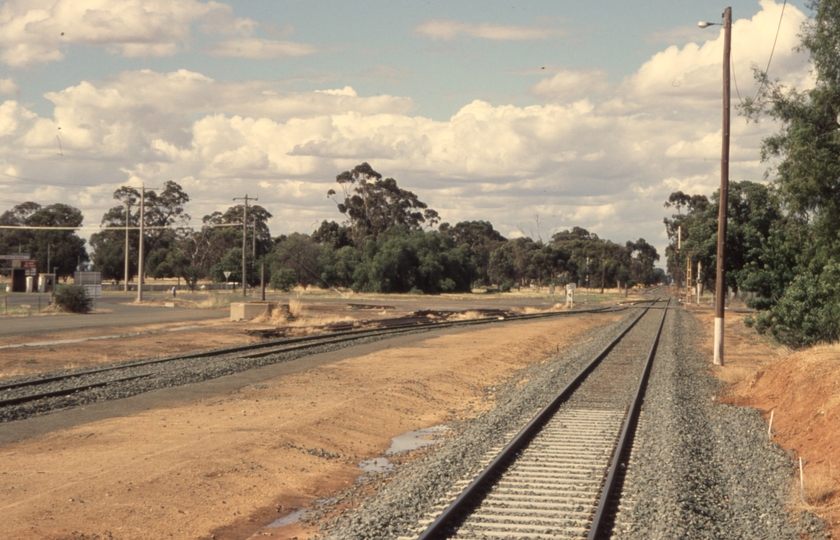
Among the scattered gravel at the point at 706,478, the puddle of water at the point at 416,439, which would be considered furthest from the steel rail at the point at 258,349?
the scattered gravel at the point at 706,478

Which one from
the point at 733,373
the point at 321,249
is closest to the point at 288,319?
the point at 733,373

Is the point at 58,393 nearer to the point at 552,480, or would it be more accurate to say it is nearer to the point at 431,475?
the point at 431,475

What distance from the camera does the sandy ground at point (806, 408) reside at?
9.34 meters

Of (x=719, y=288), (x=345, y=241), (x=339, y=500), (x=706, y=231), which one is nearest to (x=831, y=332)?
(x=719, y=288)

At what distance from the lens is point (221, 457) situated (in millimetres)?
11523

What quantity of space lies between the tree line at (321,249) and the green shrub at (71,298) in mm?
33904

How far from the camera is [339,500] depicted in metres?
9.80

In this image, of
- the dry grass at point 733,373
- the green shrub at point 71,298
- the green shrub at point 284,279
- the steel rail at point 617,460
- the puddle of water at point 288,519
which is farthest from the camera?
the green shrub at point 284,279

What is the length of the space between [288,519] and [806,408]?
9.43 meters

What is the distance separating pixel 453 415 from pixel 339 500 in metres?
6.59

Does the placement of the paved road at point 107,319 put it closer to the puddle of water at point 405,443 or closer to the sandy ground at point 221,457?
the sandy ground at point 221,457

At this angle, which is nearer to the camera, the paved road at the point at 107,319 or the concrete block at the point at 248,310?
the paved road at the point at 107,319

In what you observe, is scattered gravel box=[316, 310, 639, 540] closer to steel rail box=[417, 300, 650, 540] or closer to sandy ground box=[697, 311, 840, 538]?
steel rail box=[417, 300, 650, 540]

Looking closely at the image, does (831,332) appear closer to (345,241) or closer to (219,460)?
(219,460)
